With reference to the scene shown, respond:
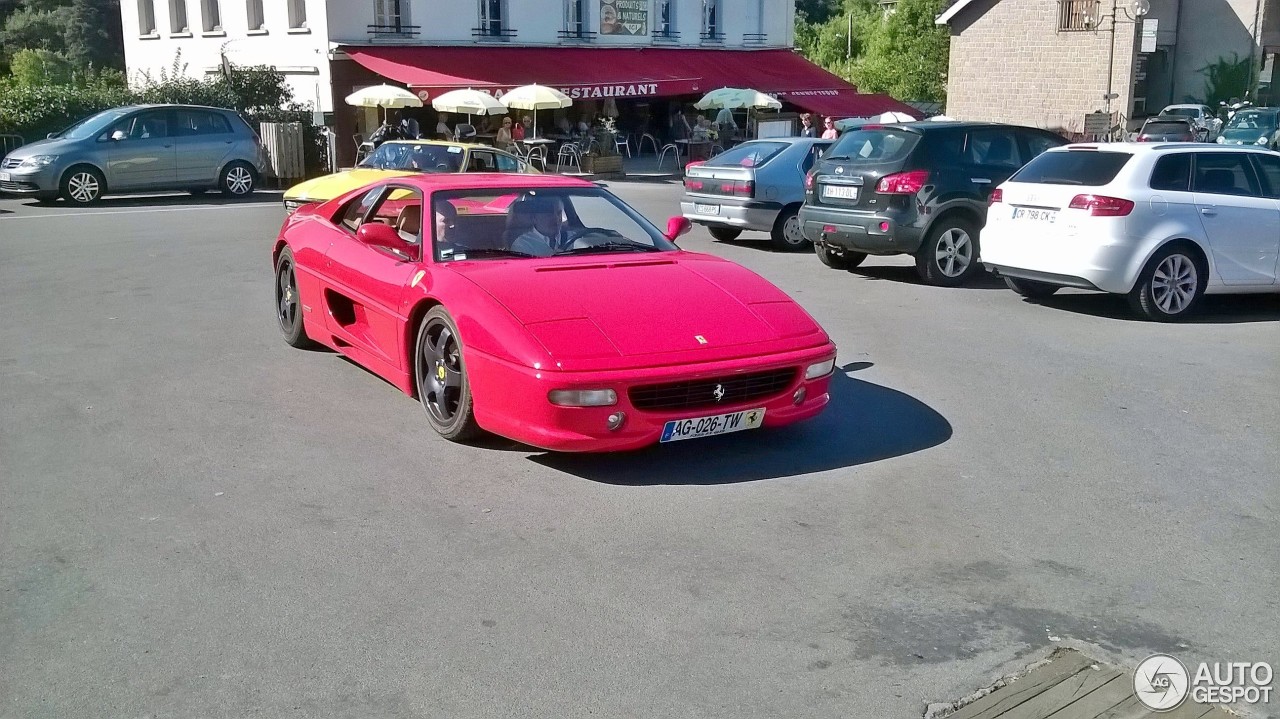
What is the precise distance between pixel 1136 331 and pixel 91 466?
25.6 feet

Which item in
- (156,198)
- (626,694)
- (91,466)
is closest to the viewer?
(626,694)

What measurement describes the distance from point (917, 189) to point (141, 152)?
14124 mm

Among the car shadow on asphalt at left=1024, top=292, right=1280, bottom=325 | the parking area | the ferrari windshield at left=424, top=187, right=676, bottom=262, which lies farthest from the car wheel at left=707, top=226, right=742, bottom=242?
the ferrari windshield at left=424, top=187, right=676, bottom=262

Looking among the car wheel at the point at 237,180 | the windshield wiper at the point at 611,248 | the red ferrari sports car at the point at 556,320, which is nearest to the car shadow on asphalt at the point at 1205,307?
the red ferrari sports car at the point at 556,320

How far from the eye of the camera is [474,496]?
18.4 ft

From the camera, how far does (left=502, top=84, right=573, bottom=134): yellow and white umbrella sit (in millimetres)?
29094

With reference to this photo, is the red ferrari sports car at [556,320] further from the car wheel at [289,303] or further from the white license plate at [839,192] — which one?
the white license plate at [839,192]

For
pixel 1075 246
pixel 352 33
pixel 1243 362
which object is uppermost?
pixel 352 33

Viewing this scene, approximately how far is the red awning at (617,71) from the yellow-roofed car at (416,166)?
14.5m

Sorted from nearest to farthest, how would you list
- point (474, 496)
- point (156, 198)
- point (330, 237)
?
1. point (474, 496)
2. point (330, 237)
3. point (156, 198)

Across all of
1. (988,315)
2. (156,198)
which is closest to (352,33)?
(156,198)

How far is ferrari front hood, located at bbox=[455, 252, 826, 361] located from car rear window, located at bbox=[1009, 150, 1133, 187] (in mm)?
4840

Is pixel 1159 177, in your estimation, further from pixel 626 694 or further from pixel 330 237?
pixel 626 694

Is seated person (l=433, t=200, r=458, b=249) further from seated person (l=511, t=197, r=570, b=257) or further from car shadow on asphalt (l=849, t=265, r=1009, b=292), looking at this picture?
car shadow on asphalt (l=849, t=265, r=1009, b=292)
